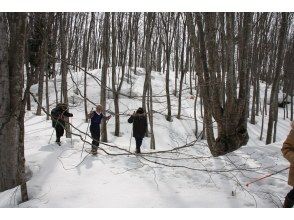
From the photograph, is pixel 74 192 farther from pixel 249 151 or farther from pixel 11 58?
pixel 249 151

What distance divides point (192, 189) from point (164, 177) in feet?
3.07

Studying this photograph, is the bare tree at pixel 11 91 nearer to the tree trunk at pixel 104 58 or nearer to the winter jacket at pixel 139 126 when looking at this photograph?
the winter jacket at pixel 139 126

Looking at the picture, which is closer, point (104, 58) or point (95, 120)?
point (95, 120)

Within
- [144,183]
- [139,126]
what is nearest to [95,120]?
[139,126]

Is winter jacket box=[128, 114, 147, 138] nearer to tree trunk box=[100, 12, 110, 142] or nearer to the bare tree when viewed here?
tree trunk box=[100, 12, 110, 142]

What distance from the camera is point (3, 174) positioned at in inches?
231

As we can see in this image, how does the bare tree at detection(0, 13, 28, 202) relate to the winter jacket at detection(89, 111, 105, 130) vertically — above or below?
above

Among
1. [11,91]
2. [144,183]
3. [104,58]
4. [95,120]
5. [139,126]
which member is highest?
[104,58]

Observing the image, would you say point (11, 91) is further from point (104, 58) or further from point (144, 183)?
→ point (104, 58)

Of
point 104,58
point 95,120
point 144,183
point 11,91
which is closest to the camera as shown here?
point 11,91

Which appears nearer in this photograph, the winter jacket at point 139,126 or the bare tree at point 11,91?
the bare tree at point 11,91

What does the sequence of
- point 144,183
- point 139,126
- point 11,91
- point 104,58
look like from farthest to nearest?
point 104,58 → point 139,126 → point 144,183 → point 11,91

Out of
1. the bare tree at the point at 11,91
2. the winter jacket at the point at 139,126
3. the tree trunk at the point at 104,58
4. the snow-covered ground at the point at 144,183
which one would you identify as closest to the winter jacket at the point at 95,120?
the snow-covered ground at the point at 144,183

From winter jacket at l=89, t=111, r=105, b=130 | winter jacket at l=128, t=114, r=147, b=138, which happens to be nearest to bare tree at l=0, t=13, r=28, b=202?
winter jacket at l=89, t=111, r=105, b=130
